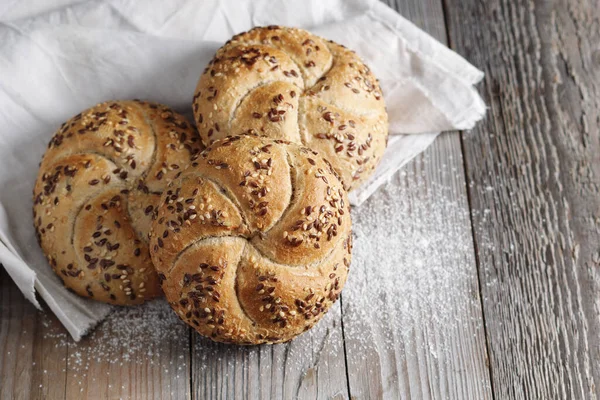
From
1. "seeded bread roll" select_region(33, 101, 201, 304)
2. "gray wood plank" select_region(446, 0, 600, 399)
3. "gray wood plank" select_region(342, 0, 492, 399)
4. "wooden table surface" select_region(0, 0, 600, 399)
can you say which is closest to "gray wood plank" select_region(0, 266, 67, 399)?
"wooden table surface" select_region(0, 0, 600, 399)

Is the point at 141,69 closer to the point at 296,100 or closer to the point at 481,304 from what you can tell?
the point at 296,100

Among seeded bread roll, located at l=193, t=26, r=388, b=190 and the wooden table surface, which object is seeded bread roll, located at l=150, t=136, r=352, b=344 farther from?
the wooden table surface

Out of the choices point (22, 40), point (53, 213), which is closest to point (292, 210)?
point (53, 213)

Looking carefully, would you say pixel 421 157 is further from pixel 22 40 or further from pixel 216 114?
pixel 22 40

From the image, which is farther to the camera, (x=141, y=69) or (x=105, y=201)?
(x=141, y=69)

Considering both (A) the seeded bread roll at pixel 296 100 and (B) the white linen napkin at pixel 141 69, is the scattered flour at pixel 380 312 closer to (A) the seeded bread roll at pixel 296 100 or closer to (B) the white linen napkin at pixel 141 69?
(B) the white linen napkin at pixel 141 69

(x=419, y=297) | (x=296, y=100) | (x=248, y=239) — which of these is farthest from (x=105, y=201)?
(x=419, y=297)

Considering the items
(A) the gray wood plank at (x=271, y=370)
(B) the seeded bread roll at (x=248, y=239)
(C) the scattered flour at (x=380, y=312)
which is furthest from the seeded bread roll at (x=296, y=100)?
(A) the gray wood plank at (x=271, y=370)
